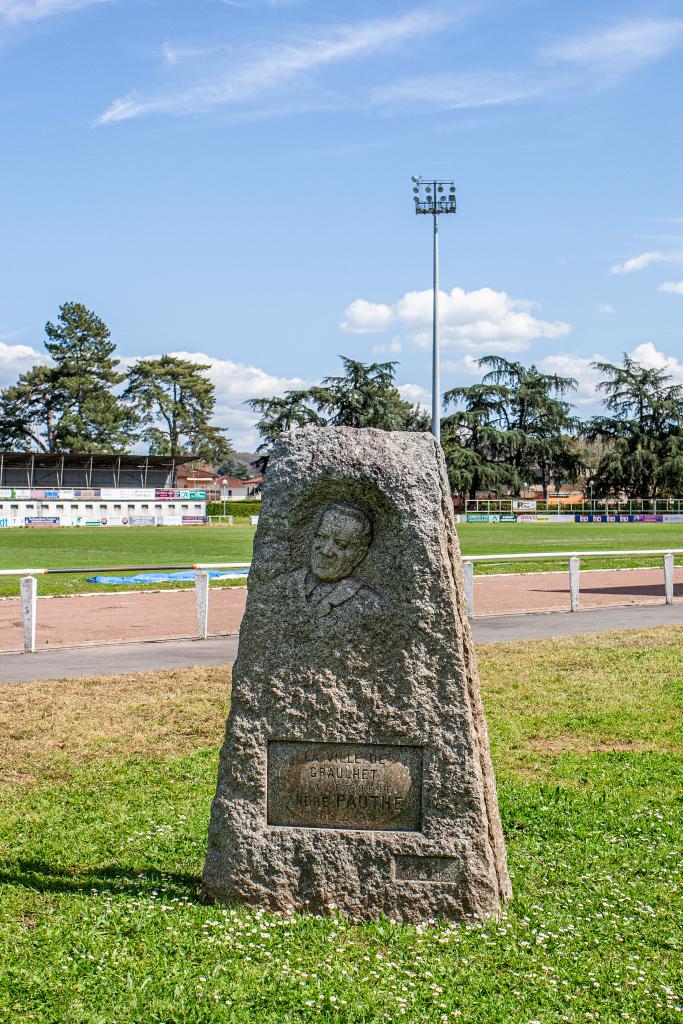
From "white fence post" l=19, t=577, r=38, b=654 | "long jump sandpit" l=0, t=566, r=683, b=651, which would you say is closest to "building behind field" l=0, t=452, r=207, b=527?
"long jump sandpit" l=0, t=566, r=683, b=651

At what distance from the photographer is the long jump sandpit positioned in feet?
48.1

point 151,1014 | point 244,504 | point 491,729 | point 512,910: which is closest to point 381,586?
point 512,910

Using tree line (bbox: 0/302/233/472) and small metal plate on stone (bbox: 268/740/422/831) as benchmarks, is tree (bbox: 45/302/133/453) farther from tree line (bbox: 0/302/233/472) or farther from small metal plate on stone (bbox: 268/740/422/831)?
small metal plate on stone (bbox: 268/740/422/831)

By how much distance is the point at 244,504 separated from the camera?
86.8 meters

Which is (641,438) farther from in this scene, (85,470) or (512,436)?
(85,470)

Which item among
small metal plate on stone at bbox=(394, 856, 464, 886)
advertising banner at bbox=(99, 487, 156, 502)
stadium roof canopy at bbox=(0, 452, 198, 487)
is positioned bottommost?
small metal plate on stone at bbox=(394, 856, 464, 886)

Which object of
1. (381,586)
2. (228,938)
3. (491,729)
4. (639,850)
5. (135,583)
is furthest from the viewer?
(135,583)

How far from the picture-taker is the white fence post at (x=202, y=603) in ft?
44.0

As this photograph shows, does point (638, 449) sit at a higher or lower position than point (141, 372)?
lower

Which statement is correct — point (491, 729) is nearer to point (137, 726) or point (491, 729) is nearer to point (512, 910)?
point (137, 726)

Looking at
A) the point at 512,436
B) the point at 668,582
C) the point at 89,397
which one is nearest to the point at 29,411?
the point at 89,397

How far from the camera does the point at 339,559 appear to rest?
443 centimetres

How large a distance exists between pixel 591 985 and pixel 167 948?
1.68 metres

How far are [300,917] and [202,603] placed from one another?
9396mm
